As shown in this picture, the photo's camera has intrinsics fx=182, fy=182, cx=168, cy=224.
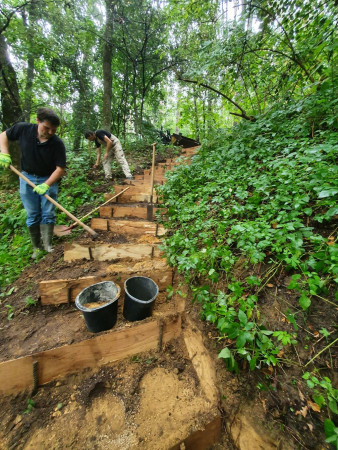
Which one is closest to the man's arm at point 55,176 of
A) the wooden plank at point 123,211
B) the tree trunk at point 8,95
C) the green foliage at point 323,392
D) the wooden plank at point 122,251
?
the wooden plank at point 123,211

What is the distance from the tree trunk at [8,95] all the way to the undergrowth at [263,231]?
4.89 meters

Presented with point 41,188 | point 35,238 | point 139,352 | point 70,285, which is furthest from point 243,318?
point 35,238

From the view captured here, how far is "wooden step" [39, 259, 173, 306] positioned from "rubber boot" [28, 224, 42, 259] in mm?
1080

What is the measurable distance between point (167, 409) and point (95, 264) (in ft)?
4.91

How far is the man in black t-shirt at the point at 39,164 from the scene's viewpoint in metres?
2.41

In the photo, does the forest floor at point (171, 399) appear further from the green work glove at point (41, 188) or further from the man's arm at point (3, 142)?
the man's arm at point (3, 142)

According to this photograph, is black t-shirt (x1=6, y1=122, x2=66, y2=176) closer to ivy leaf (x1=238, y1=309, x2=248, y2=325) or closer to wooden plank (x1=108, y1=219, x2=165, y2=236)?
wooden plank (x1=108, y1=219, x2=165, y2=236)

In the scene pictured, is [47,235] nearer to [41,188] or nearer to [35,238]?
[35,238]

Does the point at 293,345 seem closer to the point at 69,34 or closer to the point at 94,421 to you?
the point at 94,421

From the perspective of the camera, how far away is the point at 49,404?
120cm

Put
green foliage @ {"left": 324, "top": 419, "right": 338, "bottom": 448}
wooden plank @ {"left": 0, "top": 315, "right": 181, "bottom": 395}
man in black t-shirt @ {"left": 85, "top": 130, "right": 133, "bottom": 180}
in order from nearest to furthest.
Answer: green foliage @ {"left": 324, "top": 419, "right": 338, "bottom": 448} → wooden plank @ {"left": 0, "top": 315, "right": 181, "bottom": 395} → man in black t-shirt @ {"left": 85, "top": 130, "right": 133, "bottom": 180}

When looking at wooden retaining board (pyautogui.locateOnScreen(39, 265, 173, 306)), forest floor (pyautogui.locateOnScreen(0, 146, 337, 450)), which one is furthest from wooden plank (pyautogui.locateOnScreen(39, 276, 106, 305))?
forest floor (pyautogui.locateOnScreen(0, 146, 337, 450))

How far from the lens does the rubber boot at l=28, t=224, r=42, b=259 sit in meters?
2.58

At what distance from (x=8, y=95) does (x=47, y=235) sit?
176 inches
